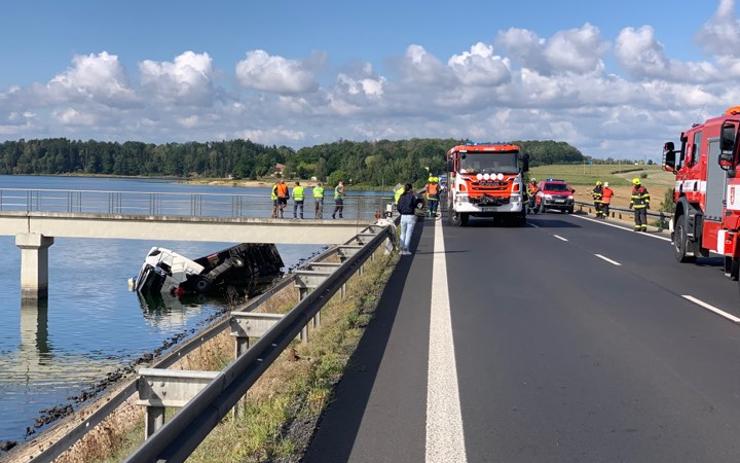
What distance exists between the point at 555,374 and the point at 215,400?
374 cm

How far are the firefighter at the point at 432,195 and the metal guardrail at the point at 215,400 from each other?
2867cm

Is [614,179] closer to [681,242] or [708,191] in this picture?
[681,242]

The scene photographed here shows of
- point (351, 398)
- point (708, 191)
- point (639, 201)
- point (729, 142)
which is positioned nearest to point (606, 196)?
point (639, 201)

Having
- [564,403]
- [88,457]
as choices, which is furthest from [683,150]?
[88,457]

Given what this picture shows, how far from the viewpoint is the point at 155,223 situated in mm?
36125

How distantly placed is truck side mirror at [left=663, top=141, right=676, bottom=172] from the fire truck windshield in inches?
425

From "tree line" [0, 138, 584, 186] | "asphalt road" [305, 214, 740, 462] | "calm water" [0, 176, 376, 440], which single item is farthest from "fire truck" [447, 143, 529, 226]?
"tree line" [0, 138, 584, 186]

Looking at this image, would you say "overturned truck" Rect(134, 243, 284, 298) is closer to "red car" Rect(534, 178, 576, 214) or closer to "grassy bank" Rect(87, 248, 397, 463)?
"red car" Rect(534, 178, 576, 214)

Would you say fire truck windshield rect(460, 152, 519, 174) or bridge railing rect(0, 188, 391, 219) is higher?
fire truck windshield rect(460, 152, 519, 174)

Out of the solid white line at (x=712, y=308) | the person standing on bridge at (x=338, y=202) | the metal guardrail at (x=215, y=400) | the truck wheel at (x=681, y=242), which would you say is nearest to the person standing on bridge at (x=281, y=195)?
the person standing on bridge at (x=338, y=202)

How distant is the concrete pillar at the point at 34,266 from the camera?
3347 cm

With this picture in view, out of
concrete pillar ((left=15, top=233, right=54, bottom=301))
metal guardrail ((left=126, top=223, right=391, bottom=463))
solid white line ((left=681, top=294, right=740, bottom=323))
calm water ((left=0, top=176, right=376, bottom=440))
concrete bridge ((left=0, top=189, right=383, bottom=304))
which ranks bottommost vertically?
calm water ((left=0, top=176, right=376, bottom=440))

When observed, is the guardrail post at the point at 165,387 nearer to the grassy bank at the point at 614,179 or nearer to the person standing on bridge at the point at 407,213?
the person standing on bridge at the point at 407,213

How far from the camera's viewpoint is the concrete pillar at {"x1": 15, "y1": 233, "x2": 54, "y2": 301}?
3347 centimetres
